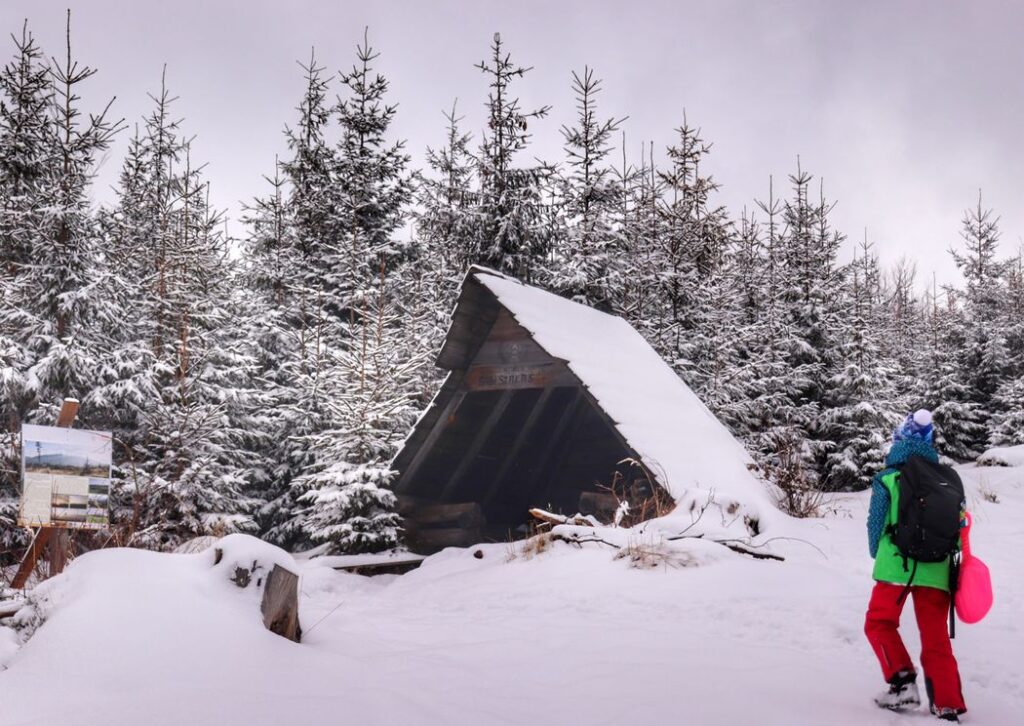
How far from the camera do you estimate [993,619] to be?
245 inches

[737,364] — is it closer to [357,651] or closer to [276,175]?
[276,175]

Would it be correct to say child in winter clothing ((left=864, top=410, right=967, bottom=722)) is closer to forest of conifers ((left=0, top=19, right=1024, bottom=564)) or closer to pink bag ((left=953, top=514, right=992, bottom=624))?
pink bag ((left=953, top=514, right=992, bottom=624))

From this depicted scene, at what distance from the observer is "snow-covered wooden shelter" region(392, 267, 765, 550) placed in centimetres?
964

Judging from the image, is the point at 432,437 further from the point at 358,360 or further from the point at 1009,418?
the point at 1009,418

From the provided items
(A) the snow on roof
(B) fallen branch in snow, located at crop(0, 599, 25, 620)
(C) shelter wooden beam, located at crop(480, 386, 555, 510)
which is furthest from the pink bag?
(C) shelter wooden beam, located at crop(480, 386, 555, 510)

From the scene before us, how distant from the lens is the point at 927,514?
4.48 metres

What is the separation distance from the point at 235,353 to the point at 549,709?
42.8 ft

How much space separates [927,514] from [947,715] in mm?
1065

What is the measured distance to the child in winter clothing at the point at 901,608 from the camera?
425 cm

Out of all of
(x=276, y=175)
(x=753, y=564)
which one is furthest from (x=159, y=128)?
(x=753, y=564)

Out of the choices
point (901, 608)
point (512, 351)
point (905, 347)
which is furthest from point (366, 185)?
point (905, 347)

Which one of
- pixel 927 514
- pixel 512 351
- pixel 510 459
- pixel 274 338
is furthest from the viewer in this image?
pixel 274 338

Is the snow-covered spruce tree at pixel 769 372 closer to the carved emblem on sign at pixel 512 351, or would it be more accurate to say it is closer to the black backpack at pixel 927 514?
the carved emblem on sign at pixel 512 351

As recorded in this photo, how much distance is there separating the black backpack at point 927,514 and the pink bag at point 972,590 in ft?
0.38
